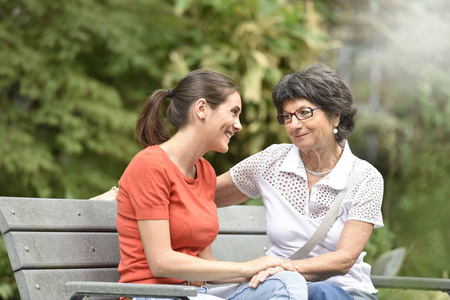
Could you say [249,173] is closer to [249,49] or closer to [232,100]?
[232,100]

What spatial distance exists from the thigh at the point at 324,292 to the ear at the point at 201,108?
754 millimetres

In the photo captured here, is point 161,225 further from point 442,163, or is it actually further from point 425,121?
point 425,121

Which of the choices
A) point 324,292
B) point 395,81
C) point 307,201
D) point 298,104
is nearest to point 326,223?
point 307,201

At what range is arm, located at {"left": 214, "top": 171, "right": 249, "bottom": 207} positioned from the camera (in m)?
2.91

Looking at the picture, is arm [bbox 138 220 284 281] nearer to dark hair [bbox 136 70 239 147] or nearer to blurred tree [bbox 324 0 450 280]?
dark hair [bbox 136 70 239 147]

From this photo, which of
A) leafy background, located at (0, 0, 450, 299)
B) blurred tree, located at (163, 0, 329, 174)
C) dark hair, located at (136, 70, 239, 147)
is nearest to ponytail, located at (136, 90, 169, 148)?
dark hair, located at (136, 70, 239, 147)

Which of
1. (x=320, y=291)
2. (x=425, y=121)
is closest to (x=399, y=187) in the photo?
(x=425, y=121)

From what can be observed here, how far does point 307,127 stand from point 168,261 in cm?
87

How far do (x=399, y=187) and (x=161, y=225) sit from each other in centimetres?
455

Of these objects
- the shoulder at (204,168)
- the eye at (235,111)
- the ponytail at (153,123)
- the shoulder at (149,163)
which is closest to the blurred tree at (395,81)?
the shoulder at (204,168)

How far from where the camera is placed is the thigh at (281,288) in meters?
2.14

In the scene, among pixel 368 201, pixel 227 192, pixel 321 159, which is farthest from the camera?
pixel 227 192

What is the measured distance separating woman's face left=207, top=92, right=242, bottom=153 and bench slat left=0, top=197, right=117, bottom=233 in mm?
558

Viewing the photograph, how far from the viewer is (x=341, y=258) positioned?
8.09ft
